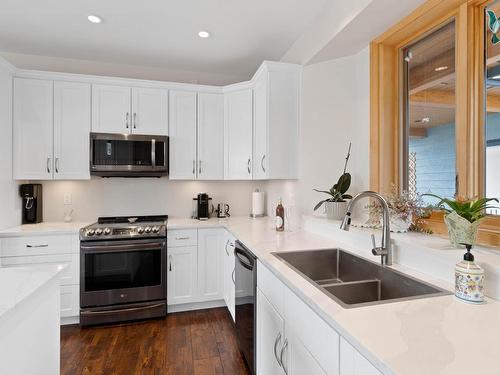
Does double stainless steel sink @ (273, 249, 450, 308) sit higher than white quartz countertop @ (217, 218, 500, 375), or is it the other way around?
white quartz countertop @ (217, 218, 500, 375)

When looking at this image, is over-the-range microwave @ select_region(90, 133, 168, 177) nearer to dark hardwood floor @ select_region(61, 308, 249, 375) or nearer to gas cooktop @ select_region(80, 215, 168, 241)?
gas cooktop @ select_region(80, 215, 168, 241)

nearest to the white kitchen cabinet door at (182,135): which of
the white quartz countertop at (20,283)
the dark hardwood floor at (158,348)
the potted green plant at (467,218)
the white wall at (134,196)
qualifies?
Answer: the white wall at (134,196)

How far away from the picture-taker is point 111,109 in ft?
9.66

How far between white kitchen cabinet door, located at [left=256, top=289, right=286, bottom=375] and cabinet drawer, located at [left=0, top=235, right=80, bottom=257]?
188 cm

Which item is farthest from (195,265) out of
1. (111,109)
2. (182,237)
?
(111,109)

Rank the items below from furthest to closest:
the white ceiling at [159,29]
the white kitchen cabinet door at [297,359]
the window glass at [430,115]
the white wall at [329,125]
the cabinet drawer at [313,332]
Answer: the white wall at [329,125], the white ceiling at [159,29], the window glass at [430,115], the white kitchen cabinet door at [297,359], the cabinet drawer at [313,332]

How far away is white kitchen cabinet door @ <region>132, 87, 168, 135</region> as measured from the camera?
300 centimetres

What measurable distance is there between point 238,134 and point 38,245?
7.00 ft

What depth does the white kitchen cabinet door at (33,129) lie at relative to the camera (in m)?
2.74

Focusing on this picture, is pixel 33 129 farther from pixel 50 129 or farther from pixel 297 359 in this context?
pixel 297 359

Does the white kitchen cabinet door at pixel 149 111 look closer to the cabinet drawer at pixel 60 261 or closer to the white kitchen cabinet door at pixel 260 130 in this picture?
the white kitchen cabinet door at pixel 260 130

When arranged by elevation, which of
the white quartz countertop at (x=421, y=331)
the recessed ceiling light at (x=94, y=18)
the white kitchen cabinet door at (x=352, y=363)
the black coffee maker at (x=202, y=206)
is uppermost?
the recessed ceiling light at (x=94, y=18)

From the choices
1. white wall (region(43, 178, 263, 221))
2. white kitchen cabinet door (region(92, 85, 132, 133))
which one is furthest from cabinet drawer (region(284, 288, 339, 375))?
white kitchen cabinet door (region(92, 85, 132, 133))

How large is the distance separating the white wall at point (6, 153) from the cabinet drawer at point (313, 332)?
8.94ft
